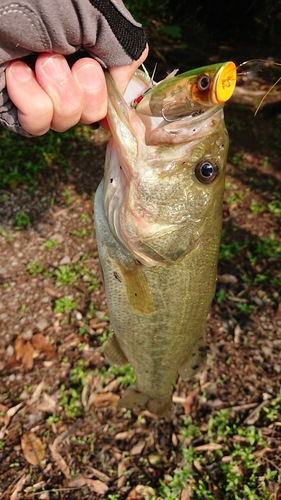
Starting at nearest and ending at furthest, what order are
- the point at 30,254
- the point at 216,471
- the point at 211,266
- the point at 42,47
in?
the point at 42,47, the point at 211,266, the point at 216,471, the point at 30,254

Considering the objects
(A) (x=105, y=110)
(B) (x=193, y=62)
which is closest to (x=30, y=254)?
(A) (x=105, y=110)

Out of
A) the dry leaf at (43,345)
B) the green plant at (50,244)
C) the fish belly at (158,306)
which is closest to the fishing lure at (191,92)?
the fish belly at (158,306)

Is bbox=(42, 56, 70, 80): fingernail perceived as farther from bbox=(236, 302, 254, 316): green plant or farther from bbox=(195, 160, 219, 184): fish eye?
bbox=(236, 302, 254, 316): green plant

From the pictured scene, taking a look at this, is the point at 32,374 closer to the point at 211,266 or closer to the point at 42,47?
the point at 211,266

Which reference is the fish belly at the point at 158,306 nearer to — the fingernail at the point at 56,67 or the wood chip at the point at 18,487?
the fingernail at the point at 56,67

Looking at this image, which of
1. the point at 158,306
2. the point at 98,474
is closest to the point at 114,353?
the point at 158,306

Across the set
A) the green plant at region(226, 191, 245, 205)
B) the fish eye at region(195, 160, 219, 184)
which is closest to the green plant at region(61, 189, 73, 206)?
the green plant at region(226, 191, 245, 205)
